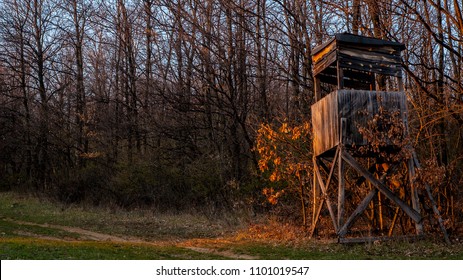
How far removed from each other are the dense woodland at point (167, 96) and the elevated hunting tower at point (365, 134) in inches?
129

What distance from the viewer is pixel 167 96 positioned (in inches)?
1374

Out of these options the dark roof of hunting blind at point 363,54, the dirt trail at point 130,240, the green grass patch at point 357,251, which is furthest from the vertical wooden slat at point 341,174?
the dirt trail at point 130,240

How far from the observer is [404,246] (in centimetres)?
1437

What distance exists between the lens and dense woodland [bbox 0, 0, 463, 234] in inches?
1033

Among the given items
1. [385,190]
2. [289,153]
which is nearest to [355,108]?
[385,190]

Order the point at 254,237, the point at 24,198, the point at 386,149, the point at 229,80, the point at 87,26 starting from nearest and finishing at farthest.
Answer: the point at 386,149, the point at 254,237, the point at 229,80, the point at 24,198, the point at 87,26

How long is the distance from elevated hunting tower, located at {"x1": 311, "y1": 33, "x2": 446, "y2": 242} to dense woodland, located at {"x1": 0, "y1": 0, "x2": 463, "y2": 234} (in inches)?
129

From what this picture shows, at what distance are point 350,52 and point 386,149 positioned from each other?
2.77m

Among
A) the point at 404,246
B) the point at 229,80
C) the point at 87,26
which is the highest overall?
the point at 87,26

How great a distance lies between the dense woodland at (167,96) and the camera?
2625 centimetres

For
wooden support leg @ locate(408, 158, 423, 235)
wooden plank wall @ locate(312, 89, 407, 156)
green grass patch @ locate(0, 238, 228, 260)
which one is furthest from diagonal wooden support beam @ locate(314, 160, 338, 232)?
green grass patch @ locate(0, 238, 228, 260)

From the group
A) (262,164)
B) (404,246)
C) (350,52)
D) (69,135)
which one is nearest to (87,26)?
(69,135)

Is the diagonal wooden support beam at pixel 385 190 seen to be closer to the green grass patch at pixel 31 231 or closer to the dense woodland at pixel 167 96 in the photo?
the dense woodland at pixel 167 96
